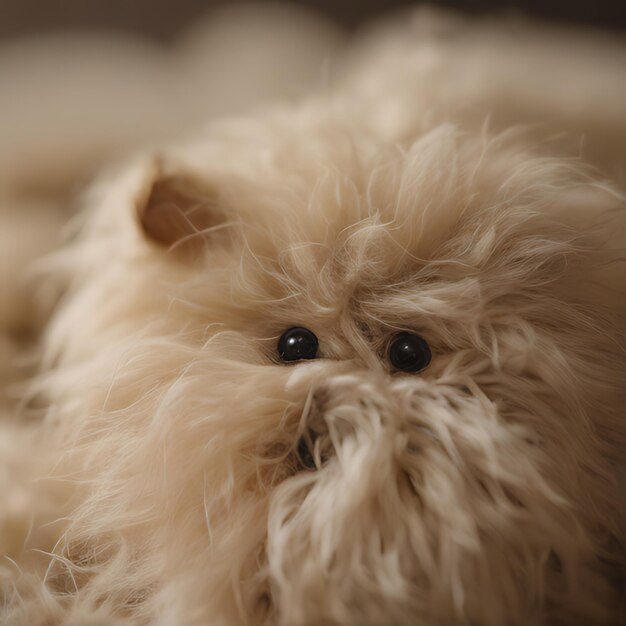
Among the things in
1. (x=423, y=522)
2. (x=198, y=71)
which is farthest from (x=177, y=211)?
(x=198, y=71)

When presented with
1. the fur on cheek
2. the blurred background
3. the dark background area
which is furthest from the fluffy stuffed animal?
the dark background area

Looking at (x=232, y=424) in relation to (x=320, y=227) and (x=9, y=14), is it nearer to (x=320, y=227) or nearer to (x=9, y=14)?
(x=320, y=227)

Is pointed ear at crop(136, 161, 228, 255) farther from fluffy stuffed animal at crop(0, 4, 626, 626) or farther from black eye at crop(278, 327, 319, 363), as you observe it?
black eye at crop(278, 327, 319, 363)

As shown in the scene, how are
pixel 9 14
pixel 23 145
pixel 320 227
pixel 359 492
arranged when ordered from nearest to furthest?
1. pixel 359 492
2. pixel 320 227
3. pixel 23 145
4. pixel 9 14

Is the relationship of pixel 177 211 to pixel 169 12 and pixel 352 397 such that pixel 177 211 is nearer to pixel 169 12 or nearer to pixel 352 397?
pixel 352 397

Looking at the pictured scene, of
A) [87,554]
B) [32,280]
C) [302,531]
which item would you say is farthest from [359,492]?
[32,280]

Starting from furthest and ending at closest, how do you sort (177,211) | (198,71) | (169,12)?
(169,12) < (198,71) < (177,211)

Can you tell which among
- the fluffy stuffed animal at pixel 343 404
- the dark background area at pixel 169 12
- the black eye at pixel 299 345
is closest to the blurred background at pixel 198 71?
the dark background area at pixel 169 12
